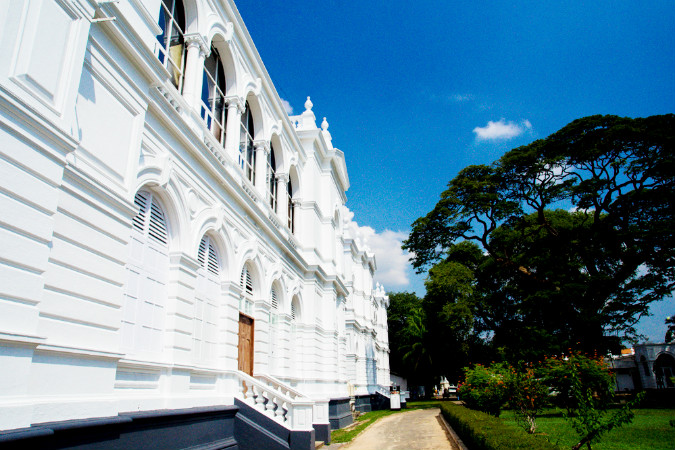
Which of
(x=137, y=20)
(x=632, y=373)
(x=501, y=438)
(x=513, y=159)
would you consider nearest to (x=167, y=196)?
(x=137, y=20)

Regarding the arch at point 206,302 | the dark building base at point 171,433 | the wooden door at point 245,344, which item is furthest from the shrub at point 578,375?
the arch at point 206,302

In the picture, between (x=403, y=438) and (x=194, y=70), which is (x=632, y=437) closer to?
(x=403, y=438)

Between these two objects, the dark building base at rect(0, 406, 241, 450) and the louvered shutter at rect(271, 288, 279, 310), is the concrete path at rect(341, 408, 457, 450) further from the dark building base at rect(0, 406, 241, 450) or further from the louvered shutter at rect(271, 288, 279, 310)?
the dark building base at rect(0, 406, 241, 450)

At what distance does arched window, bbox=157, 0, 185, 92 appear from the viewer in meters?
9.25

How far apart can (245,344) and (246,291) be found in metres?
1.40

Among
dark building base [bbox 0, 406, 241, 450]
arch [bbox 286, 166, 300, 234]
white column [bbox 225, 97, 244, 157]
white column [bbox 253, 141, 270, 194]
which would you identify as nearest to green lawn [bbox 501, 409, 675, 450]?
dark building base [bbox 0, 406, 241, 450]

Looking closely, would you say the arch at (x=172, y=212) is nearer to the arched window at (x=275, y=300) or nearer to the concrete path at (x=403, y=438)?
the arched window at (x=275, y=300)

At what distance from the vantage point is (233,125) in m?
11.7

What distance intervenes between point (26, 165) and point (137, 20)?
12.0 ft

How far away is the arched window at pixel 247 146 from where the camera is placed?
13145mm

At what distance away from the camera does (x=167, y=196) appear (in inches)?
325

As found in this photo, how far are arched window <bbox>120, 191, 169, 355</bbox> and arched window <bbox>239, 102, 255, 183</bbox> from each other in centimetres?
499

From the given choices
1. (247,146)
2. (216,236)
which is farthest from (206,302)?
(247,146)

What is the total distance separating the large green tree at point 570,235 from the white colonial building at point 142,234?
1511cm
